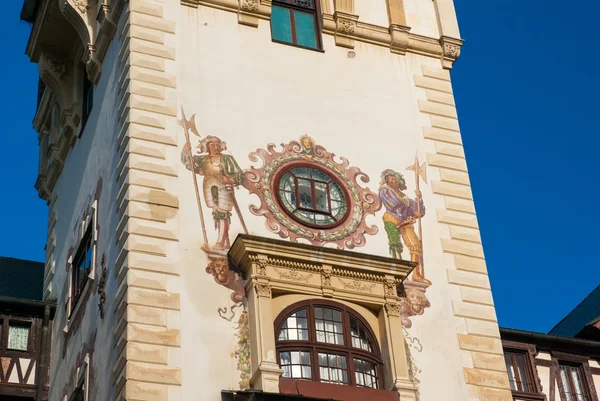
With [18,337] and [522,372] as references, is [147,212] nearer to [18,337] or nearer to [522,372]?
[18,337]

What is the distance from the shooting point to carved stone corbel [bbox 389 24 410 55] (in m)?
28.6

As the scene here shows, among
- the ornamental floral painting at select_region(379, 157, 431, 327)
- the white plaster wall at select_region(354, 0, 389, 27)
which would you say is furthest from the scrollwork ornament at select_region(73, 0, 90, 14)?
the ornamental floral painting at select_region(379, 157, 431, 327)

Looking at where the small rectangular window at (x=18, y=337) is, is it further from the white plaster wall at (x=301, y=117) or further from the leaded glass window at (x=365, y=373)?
the leaded glass window at (x=365, y=373)

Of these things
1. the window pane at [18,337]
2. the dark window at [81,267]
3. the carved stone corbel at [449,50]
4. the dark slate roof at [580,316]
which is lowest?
the window pane at [18,337]

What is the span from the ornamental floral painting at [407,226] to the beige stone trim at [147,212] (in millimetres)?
4617

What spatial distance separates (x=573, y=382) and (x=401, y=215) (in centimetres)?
683

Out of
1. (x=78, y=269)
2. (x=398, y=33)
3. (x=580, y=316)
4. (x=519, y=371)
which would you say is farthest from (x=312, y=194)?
(x=580, y=316)

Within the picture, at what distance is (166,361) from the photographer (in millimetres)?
21375

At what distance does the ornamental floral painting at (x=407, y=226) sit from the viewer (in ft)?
80.2

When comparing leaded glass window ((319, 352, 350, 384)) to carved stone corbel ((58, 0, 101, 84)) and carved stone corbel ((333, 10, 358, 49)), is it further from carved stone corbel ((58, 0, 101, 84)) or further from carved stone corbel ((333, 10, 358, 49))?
carved stone corbel ((58, 0, 101, 84))

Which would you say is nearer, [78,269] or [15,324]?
[78,269]

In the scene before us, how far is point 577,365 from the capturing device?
2931 centimetres

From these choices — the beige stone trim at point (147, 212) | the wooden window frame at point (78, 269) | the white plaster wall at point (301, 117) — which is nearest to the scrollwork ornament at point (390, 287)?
the white plaster wall at point (301, 117)

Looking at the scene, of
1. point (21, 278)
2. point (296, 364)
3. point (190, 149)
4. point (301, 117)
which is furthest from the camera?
point (21, 278)
